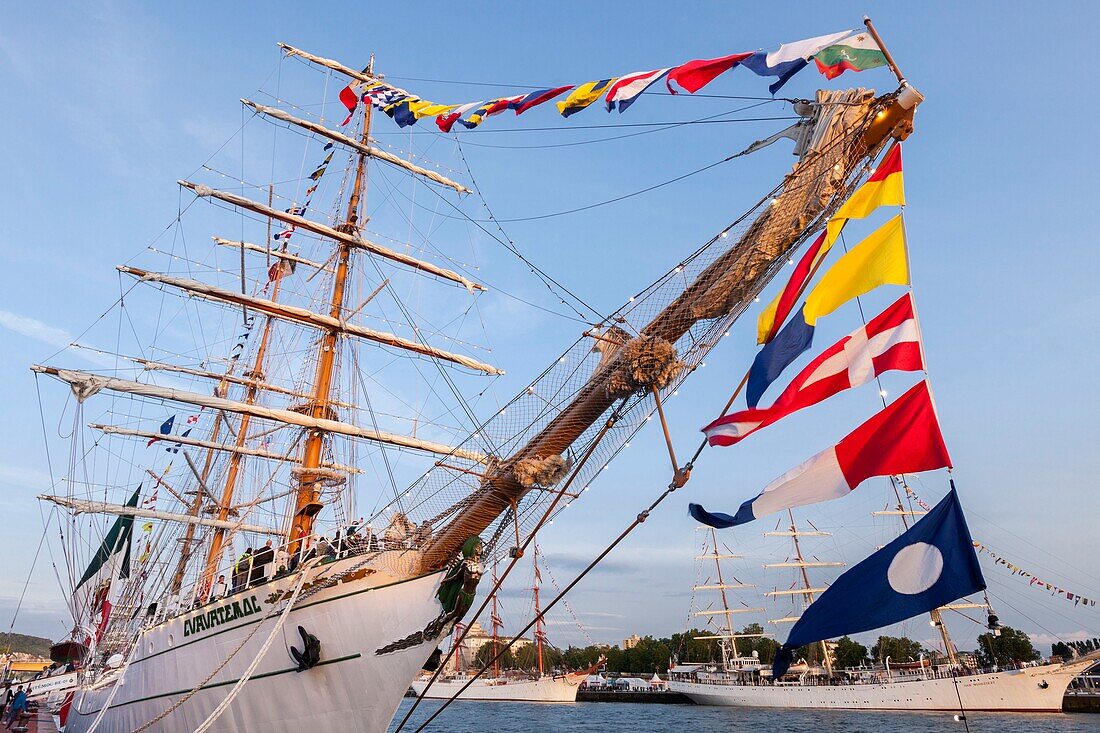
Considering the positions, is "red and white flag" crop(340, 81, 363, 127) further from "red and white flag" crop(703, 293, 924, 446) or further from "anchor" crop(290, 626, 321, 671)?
"red and white flag" crop(703, 293, 924, 446)

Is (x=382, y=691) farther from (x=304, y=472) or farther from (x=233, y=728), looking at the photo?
(x=304, y=472)

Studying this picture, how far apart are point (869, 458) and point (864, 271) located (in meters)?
1.98

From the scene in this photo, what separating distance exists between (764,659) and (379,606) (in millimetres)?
84254

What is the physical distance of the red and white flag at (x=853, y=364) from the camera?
6617 mm

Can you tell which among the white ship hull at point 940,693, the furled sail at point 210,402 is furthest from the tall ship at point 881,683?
the furled sail at point 210,402

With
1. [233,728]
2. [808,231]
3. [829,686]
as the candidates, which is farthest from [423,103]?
[829,686]

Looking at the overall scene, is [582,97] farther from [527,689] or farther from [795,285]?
[527,689]

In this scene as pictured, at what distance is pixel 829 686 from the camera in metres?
48.2

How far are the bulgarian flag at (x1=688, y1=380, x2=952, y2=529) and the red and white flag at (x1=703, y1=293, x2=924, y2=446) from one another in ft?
1.27

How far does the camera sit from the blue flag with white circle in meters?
5.77

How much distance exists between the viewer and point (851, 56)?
6789 mm

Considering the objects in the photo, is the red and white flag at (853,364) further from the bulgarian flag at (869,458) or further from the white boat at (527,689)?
the white boat at (527,689)

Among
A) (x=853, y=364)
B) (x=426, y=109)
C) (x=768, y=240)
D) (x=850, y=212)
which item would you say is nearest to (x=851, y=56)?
(x=850, y=212)

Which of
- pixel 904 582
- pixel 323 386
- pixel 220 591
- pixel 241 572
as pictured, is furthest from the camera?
pixel 323 386
